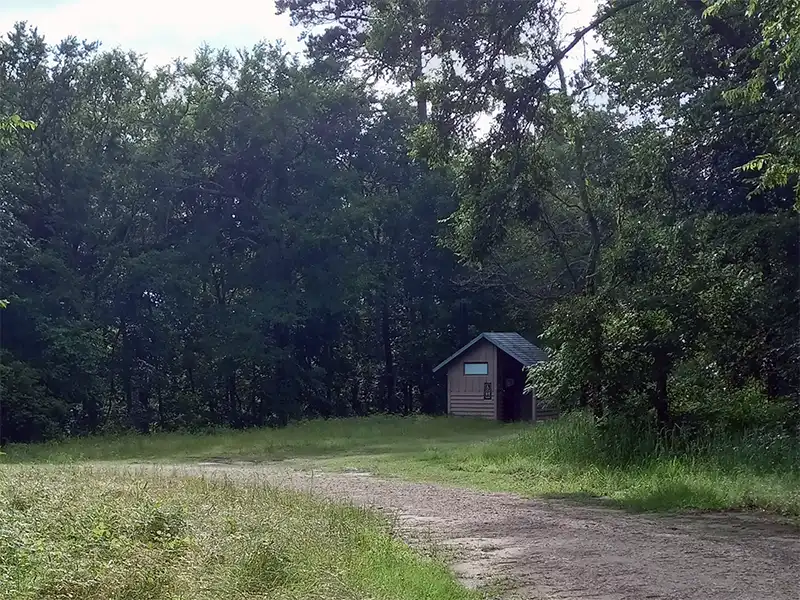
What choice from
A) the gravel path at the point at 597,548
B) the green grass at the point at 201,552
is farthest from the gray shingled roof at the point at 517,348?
the green grass at the point at 201,552

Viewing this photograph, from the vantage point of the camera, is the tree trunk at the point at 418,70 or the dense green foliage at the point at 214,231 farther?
the dense green foliage at the point at 214,231

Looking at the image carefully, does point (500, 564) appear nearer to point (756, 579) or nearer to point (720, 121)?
point (756, 579)

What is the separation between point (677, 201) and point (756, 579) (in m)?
9.89

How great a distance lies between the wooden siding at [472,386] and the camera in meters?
32.0

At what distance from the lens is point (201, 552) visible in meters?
6.90

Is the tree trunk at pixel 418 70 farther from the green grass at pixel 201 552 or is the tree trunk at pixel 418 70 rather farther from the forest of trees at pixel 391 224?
the green grass at pixel 201 552

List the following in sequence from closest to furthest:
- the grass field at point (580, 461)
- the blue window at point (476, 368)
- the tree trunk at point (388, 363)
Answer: the grass field at point (580, 461)
the blue window at point (476, 368)
the tree trunk at point (388, 363)

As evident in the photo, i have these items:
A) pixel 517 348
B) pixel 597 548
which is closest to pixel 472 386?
pixel 517 348

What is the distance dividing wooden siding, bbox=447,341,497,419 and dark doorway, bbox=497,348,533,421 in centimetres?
21

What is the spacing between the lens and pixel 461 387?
3322cm

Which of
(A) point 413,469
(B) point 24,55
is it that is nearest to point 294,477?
(A) point 413,469

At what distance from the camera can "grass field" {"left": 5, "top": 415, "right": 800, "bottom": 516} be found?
11156 millimetres

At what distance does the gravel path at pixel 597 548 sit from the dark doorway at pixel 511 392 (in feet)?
64.4

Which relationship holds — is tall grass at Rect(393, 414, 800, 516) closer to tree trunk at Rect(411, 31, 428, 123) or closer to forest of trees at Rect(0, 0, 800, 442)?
forest of trees at Rect(0, 0, 800, 442)
